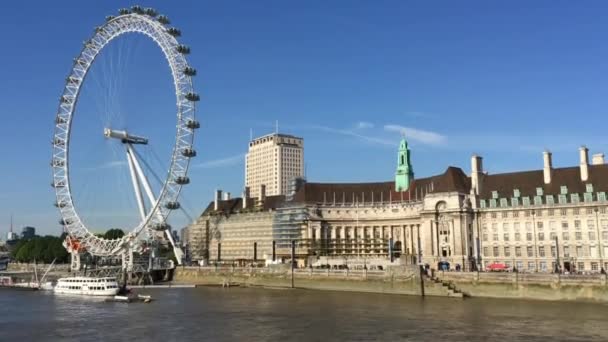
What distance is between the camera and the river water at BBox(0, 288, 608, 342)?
41.2 metres

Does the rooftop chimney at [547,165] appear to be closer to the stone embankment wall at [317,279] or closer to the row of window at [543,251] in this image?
the row of window at [543,251]

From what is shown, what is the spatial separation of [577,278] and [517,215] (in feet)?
92.7

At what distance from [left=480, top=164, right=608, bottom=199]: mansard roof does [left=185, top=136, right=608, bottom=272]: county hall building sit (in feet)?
0.48

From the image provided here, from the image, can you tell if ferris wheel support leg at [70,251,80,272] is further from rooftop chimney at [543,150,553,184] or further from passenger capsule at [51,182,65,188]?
rooftop chimney at [543,150,553,184]

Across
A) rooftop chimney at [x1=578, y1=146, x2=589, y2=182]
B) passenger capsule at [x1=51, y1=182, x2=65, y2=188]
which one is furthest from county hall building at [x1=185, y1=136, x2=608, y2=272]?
passenger capsule at [x1=51, y1=182, x2=65, y2=188]

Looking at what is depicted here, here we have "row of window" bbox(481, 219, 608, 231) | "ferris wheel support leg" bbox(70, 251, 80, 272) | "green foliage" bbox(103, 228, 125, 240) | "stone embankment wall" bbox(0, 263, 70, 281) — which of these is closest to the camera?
"row of window" bbox(481, 219, 608, 231)

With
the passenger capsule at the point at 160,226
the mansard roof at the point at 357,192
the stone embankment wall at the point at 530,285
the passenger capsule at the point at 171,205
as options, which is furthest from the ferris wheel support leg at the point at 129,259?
the stone embankment wall at the point at 530,285

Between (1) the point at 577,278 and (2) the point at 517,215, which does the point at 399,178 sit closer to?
(2) the point at 517,215

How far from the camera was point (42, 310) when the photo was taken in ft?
198

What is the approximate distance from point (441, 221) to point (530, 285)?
32.8 m

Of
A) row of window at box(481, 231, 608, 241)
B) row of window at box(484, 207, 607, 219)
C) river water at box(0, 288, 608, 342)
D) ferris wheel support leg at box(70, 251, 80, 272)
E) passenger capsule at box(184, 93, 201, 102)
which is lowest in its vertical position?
river water at box(0, 288, 608, 342)

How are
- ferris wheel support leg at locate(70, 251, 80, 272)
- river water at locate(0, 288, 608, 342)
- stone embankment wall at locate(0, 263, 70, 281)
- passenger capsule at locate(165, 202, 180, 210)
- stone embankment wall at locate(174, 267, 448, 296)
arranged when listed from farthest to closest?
1. stone embankment wall at locate(0, 263, 70, 281)
2. ferris wheel support leg at locate(70, 251, 80, 272)
3. passenger capsule at locate(165, 202, 180, 210)
4. stone embankment wall at locate(174, 267, 448, 296)
5. river water at locate(0, 288, 608, 342)

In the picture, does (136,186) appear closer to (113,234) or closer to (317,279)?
(317,279)

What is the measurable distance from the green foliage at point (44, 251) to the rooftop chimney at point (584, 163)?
406 feet
